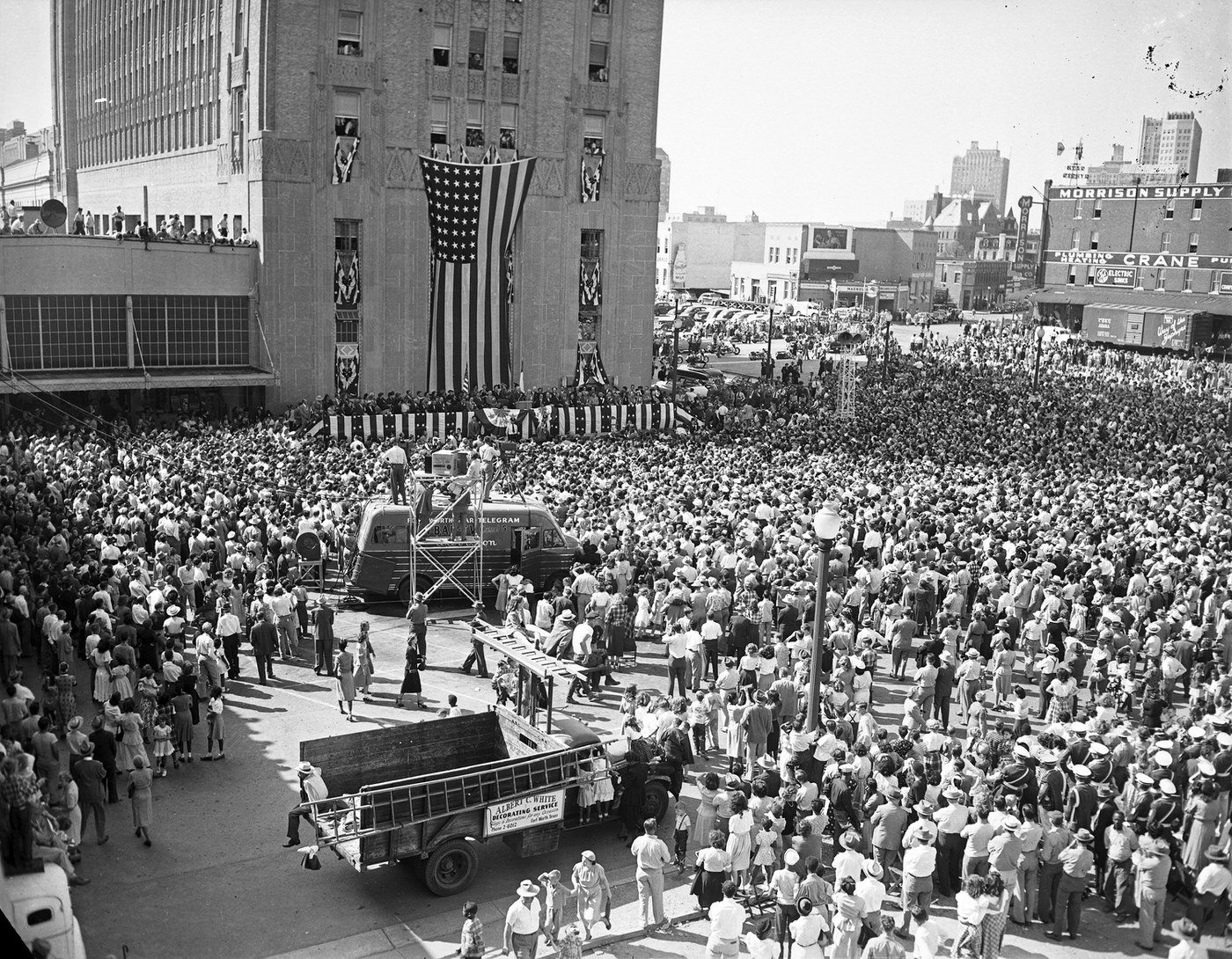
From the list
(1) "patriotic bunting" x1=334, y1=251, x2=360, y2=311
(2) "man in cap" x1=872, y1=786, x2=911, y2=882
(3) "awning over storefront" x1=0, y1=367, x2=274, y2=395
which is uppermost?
(1) "patriotic bunting" x1=334, y1=251, x2=360, y2=311

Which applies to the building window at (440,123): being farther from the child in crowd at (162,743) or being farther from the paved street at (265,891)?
the child in crowd at (162,743)

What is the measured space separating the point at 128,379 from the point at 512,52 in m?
20.1

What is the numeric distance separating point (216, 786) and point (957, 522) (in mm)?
17373

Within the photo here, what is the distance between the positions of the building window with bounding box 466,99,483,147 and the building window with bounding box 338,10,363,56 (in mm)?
4865

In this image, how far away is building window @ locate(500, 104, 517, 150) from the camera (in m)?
48.0

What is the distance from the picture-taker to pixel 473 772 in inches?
522

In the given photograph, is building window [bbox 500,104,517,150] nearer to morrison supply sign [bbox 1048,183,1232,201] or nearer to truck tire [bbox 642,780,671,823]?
truck tire [bbox 642,780,671,823]

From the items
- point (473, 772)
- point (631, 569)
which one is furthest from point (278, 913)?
point (631, 569)

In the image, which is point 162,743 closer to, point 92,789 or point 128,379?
point 92,789

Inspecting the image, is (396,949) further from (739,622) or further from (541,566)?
(541,566)

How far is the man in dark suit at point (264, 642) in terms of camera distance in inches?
771

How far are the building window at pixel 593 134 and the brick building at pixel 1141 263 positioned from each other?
38847mm

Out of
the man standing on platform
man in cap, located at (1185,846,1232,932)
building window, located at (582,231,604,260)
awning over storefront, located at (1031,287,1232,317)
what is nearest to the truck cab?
man in cap, located at (1185,846,1232,932)

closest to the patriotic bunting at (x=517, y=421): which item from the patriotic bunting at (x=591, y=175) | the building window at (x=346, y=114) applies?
the patriotic bunting at (x=591, y=175)
